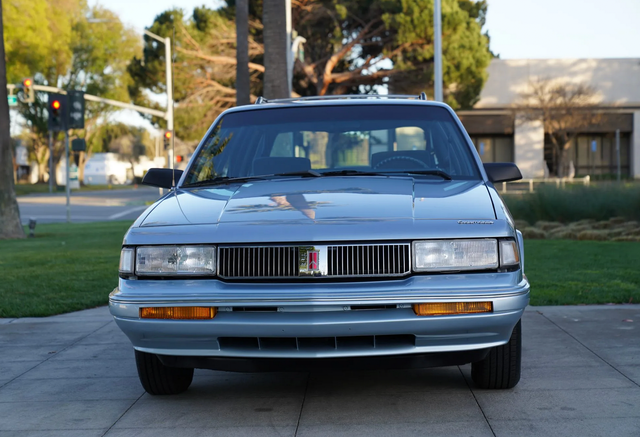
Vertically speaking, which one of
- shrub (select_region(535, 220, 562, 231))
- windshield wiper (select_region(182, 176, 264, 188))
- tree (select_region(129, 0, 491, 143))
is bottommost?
shrub (select_region(535, 220, 562, 231))

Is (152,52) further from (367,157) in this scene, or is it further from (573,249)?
(367,157)

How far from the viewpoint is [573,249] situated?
1214 cm

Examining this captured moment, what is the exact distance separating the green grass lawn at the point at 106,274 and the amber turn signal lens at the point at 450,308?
13.1ft

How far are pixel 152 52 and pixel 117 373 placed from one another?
37.2m

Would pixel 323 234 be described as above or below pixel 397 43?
below

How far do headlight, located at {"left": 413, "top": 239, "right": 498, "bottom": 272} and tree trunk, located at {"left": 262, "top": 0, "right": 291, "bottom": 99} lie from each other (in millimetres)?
11461

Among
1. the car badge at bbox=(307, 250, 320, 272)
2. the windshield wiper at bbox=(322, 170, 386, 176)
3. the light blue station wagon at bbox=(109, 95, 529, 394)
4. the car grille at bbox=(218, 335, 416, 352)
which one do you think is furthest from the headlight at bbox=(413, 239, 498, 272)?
the windshield wiper at bbox=(322, 170, 386, 176)

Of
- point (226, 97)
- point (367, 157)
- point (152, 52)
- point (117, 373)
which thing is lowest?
point (117, 373)

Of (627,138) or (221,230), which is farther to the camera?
(627,138)

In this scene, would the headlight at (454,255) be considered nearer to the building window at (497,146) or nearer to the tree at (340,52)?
the tree at (340,52)

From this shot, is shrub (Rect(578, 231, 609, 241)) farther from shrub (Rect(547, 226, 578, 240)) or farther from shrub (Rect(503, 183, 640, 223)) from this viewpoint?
shrub (Rect(503, 183, 640, 223))

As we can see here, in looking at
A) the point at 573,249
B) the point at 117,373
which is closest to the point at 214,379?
the point at 117,373

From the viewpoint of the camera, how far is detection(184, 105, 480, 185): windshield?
511cm

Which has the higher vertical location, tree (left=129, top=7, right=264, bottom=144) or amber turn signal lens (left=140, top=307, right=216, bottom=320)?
tree (left=129, top=7, right=264, bottom=144)
